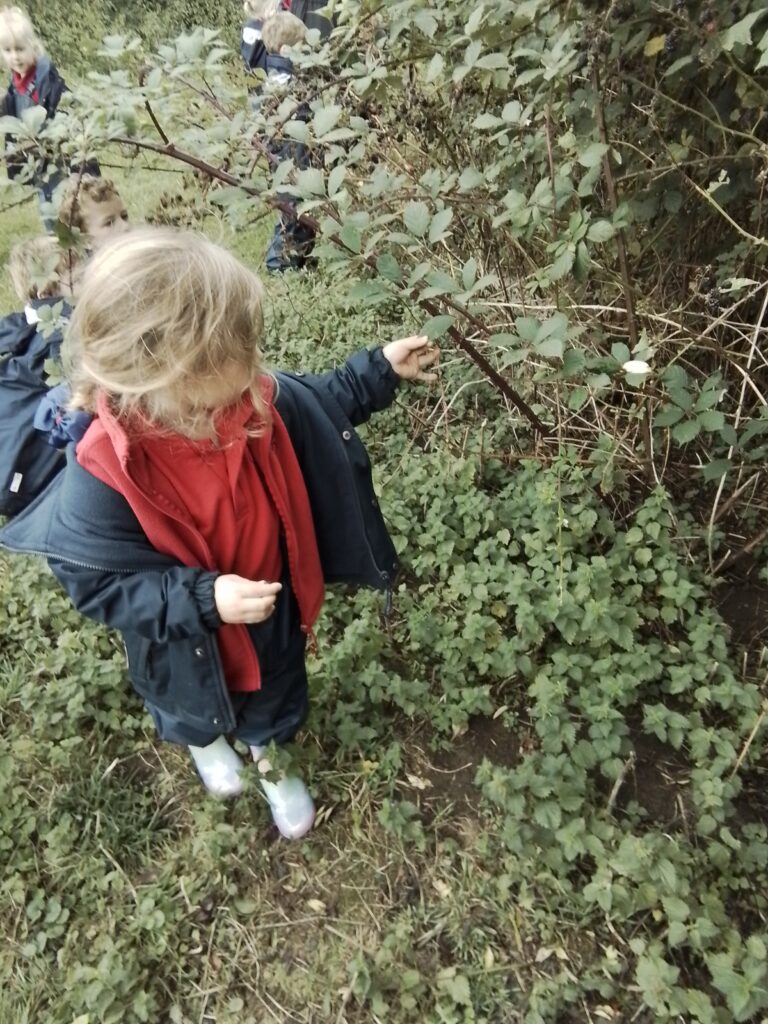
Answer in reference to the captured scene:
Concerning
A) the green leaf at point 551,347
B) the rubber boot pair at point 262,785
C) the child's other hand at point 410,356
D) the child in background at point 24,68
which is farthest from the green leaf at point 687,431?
the child in background at point 24,68

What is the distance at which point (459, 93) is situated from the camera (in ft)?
Result: 7.86

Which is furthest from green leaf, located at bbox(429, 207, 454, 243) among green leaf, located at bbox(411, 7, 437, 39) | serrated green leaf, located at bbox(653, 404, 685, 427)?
serrated green leaf, located at bbox(653, 404, 685, 427)

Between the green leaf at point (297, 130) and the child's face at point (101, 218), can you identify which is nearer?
the green leaf at point (297, 130)

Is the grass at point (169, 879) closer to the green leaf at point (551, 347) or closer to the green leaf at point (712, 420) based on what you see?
the green leaf at point (551, 347)

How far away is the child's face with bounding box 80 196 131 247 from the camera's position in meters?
2.83

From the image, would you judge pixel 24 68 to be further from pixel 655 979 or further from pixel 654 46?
pixel 655 979

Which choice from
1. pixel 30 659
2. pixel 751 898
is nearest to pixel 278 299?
pixel 30 659

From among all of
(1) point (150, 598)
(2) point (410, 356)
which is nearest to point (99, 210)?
(2) point (410, 356)

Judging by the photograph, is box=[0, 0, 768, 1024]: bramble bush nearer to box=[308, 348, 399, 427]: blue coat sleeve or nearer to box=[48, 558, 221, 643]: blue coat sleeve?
box=[308, 348, 399, 427]: blue coat sleeve

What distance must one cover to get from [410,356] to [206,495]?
63 cm

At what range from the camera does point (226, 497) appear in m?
1.70

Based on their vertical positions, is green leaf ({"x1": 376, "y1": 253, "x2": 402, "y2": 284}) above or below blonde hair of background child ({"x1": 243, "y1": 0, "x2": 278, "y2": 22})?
below

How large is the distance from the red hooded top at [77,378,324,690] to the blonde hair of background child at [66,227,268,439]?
10 centimetres

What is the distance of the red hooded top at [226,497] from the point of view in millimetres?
1533
